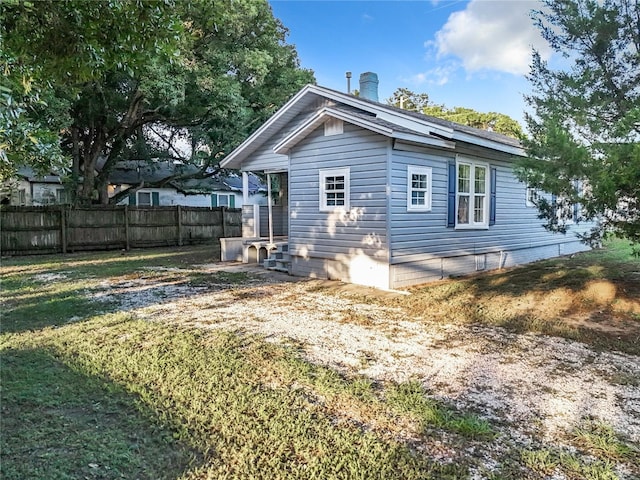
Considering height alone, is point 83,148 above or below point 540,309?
above

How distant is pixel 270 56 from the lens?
15305 mm

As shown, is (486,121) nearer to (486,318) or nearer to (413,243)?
(413,243)

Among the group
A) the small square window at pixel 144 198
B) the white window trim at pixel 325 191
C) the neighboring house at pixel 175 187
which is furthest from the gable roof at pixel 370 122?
the small square window at pixel 144 198

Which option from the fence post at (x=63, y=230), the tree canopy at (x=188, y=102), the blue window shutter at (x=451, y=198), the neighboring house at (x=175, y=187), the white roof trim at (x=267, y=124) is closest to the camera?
the blue window shutter at (x=451, y=198)

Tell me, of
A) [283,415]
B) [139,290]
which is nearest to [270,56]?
[139,290]

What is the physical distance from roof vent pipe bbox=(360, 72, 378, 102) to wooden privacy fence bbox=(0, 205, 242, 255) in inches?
358

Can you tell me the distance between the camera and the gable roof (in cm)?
795

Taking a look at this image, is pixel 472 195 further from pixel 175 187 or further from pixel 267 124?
pixel 175 187

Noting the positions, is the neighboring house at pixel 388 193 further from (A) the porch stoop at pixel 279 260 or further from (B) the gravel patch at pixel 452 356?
(B) the gravel patch at pixel 452 356

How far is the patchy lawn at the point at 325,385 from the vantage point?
247 centimetres

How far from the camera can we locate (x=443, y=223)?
9219 millimetres

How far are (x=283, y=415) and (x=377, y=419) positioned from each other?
67 cm

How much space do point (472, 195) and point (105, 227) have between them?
490 inches

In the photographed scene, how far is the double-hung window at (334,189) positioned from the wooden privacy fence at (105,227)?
9.56 meters
